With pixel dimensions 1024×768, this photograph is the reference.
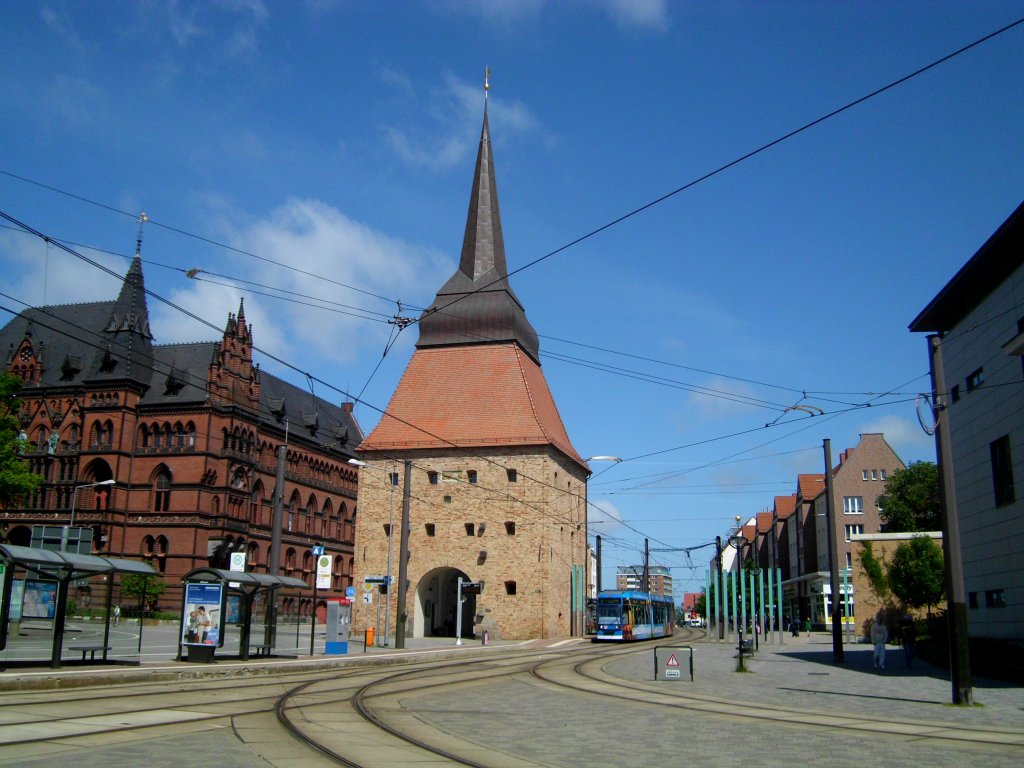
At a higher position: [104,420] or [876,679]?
[104,420]

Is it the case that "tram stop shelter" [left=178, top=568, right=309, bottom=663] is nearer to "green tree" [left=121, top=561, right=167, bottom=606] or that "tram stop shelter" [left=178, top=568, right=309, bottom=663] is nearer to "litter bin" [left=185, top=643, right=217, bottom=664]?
"litter bin" [left=185, top=643, right=217, bottom=664]

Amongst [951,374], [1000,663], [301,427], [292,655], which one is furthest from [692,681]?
[301,427]

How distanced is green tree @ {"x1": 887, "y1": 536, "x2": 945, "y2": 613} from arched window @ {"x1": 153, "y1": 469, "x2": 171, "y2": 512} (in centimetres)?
4937

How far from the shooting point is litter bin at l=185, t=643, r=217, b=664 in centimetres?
2364

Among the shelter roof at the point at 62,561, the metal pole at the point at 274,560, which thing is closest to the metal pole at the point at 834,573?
the metal pole at the point at 274,560

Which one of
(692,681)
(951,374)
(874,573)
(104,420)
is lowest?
(692,681)

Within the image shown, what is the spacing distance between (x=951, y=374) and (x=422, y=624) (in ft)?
109

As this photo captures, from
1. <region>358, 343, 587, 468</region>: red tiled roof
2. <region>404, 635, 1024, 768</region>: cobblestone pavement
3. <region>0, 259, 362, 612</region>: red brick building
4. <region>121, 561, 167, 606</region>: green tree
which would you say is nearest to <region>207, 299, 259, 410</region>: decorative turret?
<region>0, 259, 362, 612</region>: red brick building

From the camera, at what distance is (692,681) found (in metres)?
22.2

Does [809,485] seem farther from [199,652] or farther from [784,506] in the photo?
[199,652]

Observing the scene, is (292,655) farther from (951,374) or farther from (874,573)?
(874,573)

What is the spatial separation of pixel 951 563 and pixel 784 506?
92.9 m

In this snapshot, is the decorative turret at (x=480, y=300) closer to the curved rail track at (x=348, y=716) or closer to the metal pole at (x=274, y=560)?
the metal pole at (x=274, y=560)

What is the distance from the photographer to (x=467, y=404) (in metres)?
55.4
